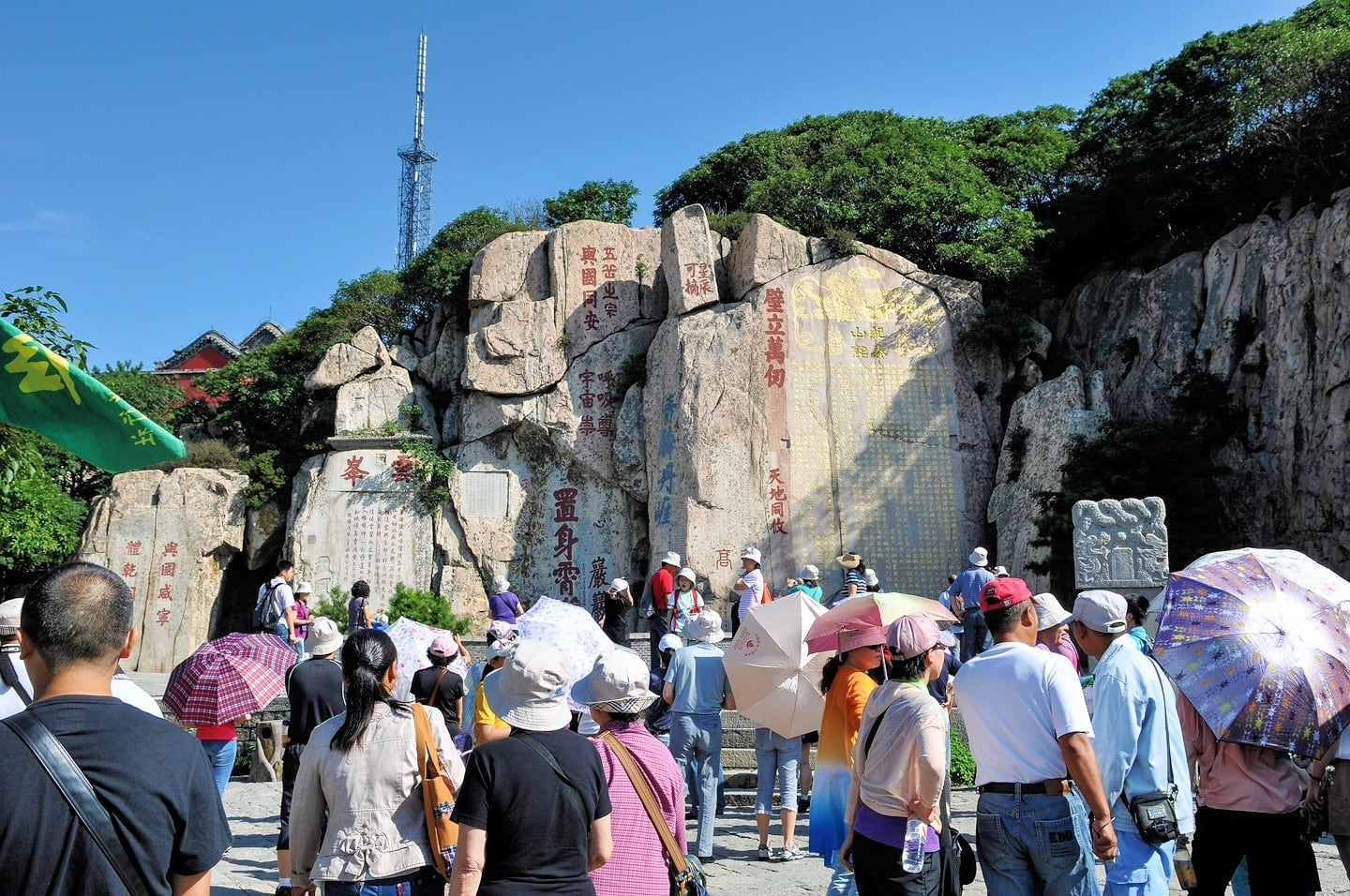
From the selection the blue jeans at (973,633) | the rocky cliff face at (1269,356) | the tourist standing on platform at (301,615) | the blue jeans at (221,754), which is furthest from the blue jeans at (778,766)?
the rocky cliff face at (1269,356)

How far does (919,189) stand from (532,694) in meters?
13.9

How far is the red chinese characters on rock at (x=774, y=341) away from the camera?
14.4 metres

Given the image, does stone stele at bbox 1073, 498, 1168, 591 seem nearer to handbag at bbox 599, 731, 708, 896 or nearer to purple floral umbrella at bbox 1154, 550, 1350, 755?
purple floral umbrella at bbox 1154, 550, 1350, 755

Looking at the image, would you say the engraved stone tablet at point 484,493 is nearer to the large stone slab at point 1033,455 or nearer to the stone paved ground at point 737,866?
the large stone slab at point 1033,455

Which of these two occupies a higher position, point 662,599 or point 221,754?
point 662,599

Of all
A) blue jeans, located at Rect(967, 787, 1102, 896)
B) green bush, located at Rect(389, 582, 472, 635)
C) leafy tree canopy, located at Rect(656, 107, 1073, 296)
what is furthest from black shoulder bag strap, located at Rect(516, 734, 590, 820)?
leafy tree canopy, located at Rect(656, 107, 1073, 296)

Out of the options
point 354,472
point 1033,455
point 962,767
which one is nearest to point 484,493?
point 354,472

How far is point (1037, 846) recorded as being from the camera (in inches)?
128

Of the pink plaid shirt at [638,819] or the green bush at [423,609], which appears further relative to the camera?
the green bush at [423,609]

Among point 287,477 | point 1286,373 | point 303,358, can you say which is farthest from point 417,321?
point 1286,373

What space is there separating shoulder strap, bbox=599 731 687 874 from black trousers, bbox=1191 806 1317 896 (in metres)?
1.74

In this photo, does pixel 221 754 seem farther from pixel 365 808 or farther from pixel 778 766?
pixel 778 766

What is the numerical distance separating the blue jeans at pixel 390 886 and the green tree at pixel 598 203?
15083mm

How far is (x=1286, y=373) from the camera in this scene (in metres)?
12.5
